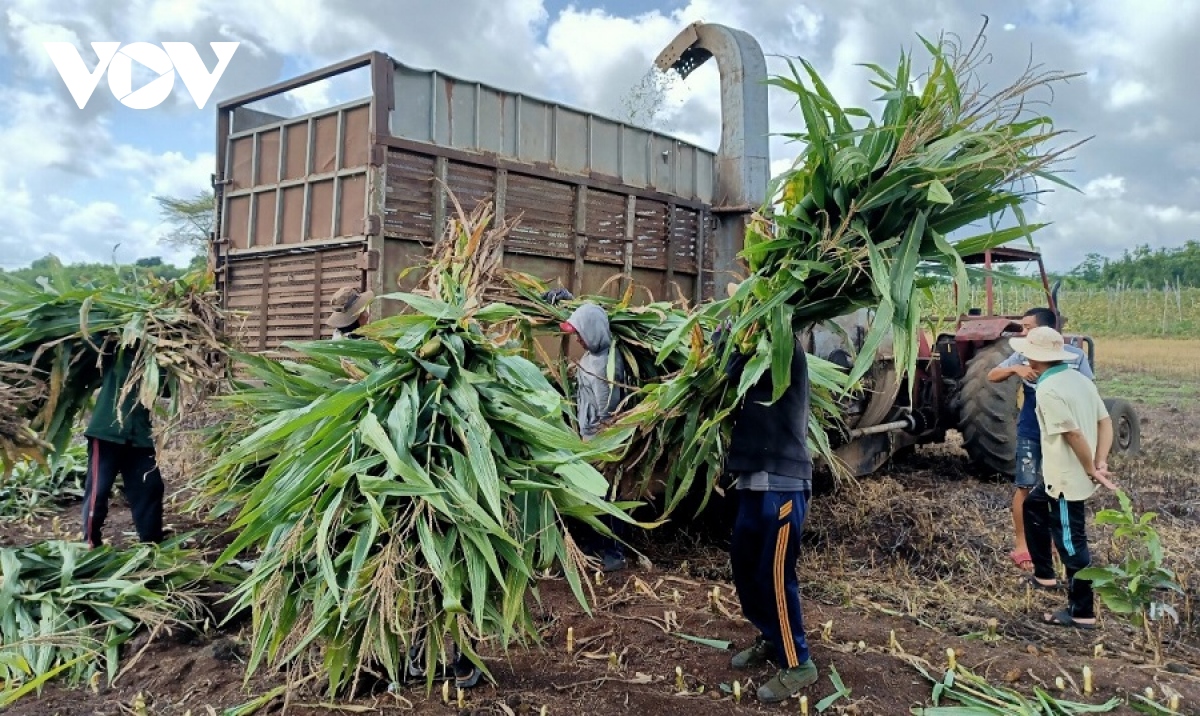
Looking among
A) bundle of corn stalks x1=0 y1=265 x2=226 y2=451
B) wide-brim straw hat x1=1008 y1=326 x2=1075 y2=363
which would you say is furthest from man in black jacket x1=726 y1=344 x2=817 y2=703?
bundle of corn stalks x1=0 y1=265 x2=226 y2=451

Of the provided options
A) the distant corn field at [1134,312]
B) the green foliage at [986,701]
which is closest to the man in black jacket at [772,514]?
the green foliage at [986,701]

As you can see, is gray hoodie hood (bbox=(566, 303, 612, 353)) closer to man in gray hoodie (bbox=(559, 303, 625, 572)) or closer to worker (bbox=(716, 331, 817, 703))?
man in gray hoodie (bbox=(559, 303, 625, 572))

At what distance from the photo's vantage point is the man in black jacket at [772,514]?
9.14ft

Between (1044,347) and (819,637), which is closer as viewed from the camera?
(819,637)

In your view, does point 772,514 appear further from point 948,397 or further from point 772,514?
point 948,397

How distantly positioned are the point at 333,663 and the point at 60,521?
3752mm

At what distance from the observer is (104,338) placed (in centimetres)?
373

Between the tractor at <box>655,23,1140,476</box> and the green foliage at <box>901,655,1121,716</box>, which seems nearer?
the green foliage at <box>901,655,1121,716</box>

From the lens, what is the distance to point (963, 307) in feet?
7.84

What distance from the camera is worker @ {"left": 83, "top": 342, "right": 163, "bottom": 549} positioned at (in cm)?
383

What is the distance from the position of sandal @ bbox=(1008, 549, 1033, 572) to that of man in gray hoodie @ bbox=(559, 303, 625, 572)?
211 cm

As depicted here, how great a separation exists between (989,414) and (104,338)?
5.60 metres

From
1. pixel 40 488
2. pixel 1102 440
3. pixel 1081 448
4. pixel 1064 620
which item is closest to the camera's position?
pixel 1064 620

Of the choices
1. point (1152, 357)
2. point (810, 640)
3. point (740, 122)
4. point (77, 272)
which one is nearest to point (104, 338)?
point (77, 272)
